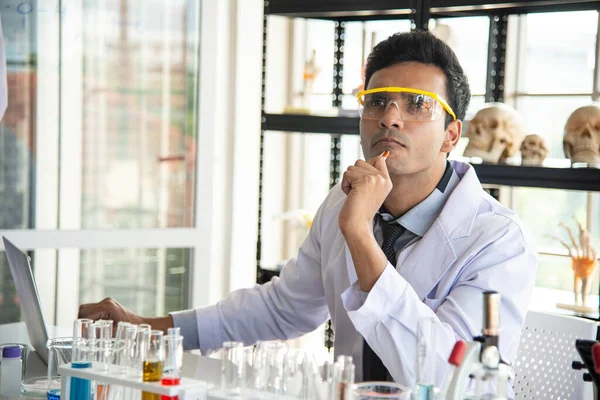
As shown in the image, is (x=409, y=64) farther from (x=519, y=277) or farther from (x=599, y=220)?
(x=599, y=220)

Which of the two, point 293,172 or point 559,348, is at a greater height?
point 293,172

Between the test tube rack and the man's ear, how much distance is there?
0.94 m

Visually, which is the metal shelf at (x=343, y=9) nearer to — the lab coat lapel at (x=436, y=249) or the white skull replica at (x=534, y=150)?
the white skull replica at (x=534, y=150)

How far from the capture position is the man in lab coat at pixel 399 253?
1.67 meters

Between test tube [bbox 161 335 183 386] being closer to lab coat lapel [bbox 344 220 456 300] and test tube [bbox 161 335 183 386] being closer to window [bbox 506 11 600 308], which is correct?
lab coat lapel [bbox 344 220 456 300]

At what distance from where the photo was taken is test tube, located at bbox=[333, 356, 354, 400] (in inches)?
45.8

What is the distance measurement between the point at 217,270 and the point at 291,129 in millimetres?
1058

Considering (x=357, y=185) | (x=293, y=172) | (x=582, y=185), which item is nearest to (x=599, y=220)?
(x=582, y=185)

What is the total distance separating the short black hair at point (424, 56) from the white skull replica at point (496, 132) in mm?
761

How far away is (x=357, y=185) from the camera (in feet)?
5.81

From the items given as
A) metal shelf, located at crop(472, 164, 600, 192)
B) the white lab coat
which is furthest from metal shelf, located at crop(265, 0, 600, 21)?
the white lab coat

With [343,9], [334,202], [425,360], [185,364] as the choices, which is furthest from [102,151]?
[425,360]

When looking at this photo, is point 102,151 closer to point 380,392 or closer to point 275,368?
point 275,368

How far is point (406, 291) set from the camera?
5.38ft
